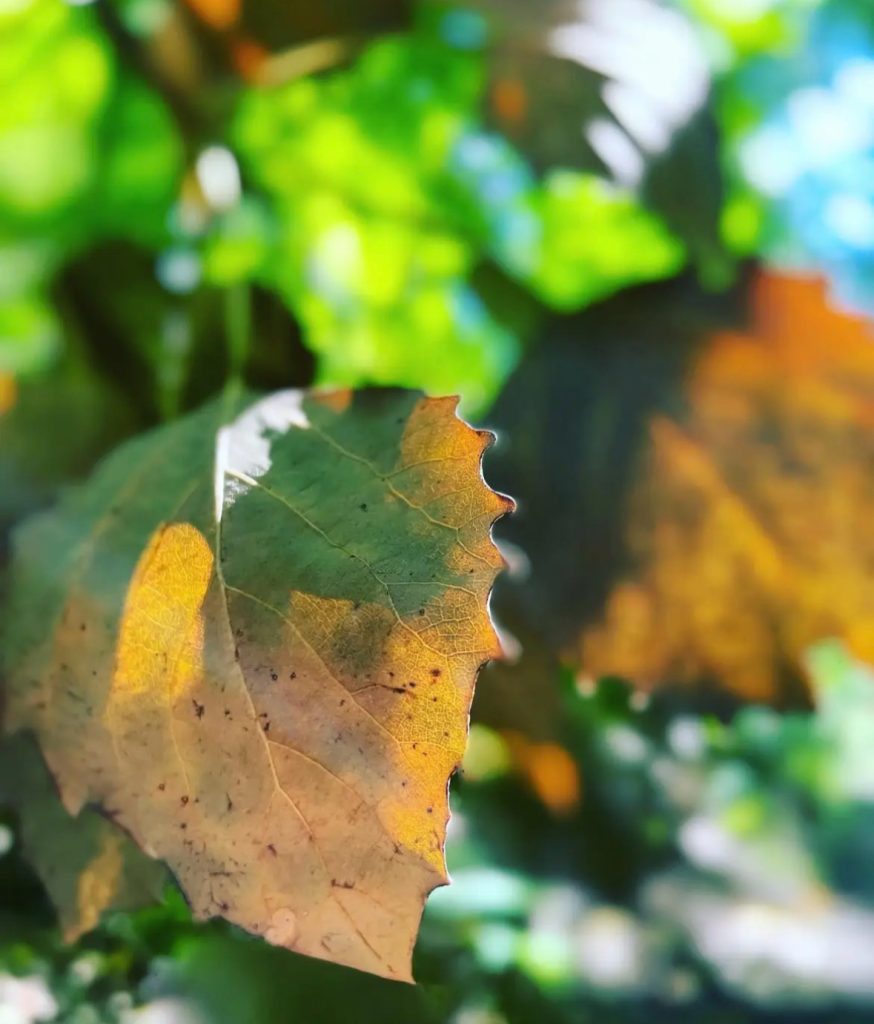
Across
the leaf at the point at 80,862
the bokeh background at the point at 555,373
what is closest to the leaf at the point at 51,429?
the bokeh background at the point at 555,373

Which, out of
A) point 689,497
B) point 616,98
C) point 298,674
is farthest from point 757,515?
point 298,674

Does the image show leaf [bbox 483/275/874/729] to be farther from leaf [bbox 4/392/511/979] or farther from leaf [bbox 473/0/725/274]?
leaf [bbox 4/392/511/979]

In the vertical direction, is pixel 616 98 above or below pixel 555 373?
above

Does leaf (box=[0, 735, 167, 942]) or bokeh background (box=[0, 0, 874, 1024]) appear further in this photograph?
bokeh background (box=[0, 0, 874, 1024])

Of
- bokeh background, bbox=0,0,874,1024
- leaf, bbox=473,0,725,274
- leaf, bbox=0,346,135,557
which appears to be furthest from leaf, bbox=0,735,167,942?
leaf, bbox=473,0,725,274

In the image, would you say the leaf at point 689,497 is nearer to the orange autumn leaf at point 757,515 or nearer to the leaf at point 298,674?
the orange autumn leaf at point 757,515

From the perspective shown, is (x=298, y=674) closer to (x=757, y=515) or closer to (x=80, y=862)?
(x=80, y=862)
